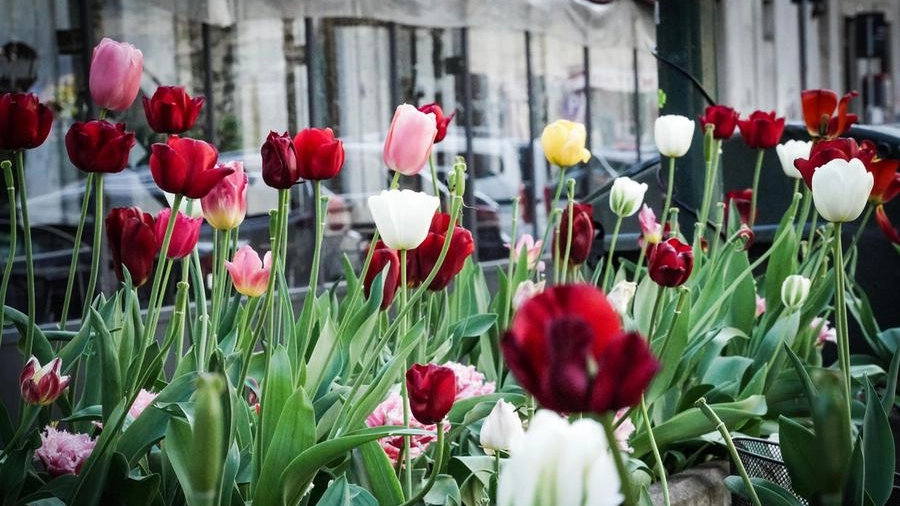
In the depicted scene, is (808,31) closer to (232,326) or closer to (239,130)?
(239,130)

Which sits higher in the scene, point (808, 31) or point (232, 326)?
point (808, 31)

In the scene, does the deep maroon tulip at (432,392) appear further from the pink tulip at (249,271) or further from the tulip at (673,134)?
the tulip at (673,134)

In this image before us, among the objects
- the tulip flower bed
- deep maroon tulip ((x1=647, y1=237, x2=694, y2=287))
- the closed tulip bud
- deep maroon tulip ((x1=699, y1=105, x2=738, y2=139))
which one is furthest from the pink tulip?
deep maroon tulip ((x1=699, y1=105, x2=738, y2=139))

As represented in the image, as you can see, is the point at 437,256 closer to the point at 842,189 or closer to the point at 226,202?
the point at 226,202

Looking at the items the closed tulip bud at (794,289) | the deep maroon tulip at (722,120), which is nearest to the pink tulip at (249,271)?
the closed tulip bud at (794,289)

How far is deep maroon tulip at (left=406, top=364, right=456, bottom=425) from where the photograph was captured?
1137mm

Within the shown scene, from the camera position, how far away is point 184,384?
4.44 ft

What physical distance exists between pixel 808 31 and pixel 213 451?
41.2 ft

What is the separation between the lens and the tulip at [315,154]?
4.26ft

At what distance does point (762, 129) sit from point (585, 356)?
76.1 inches

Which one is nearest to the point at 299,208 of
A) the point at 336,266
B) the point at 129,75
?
the point at 336,266

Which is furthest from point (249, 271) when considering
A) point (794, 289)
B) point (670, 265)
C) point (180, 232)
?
point (794, 289)

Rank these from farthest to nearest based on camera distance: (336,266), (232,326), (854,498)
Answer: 1. (336,266)
2. (232,326)
3. (854,498)

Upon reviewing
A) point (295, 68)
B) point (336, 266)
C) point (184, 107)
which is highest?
point (295, 68)
